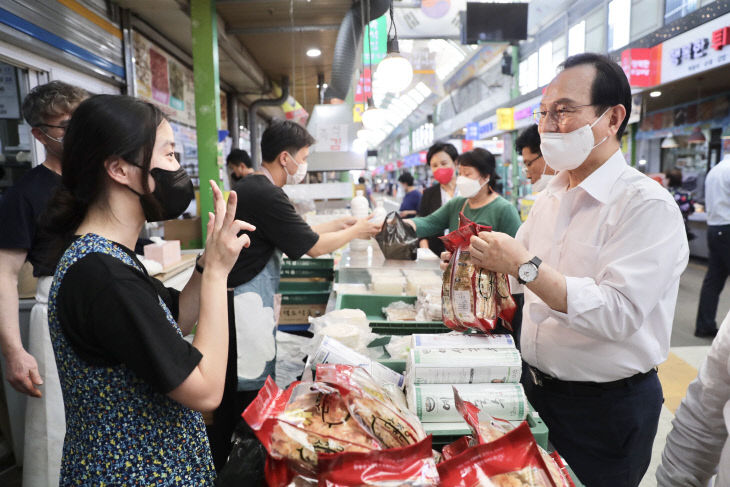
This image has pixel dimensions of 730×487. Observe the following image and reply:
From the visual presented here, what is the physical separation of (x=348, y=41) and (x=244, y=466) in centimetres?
560

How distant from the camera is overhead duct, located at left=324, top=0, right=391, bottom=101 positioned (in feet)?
17.0

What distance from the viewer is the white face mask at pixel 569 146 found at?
153cm

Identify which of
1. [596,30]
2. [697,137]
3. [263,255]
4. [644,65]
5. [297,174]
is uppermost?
[596,30]

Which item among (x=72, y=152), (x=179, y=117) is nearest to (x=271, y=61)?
(x=179, y=117)

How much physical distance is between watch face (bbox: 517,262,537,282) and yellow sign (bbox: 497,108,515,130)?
48.3 ft

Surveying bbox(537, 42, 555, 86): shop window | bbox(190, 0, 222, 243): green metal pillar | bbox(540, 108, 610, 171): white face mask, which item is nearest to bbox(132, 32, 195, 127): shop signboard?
bbox(190, 0, 222, 243): green metal pillar

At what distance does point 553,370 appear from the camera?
5.27 ft

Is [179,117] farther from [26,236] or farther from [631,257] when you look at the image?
[631,257]

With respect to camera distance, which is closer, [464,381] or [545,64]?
[464,381]

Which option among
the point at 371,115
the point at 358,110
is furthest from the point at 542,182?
the point at 358,110

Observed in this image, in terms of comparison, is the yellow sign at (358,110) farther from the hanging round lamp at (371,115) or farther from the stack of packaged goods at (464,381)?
the stack of packaged goods at (464,381)

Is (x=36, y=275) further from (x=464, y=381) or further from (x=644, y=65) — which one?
(x=644, y=65)

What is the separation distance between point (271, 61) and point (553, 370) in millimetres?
7621

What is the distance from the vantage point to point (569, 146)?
1.55 m
